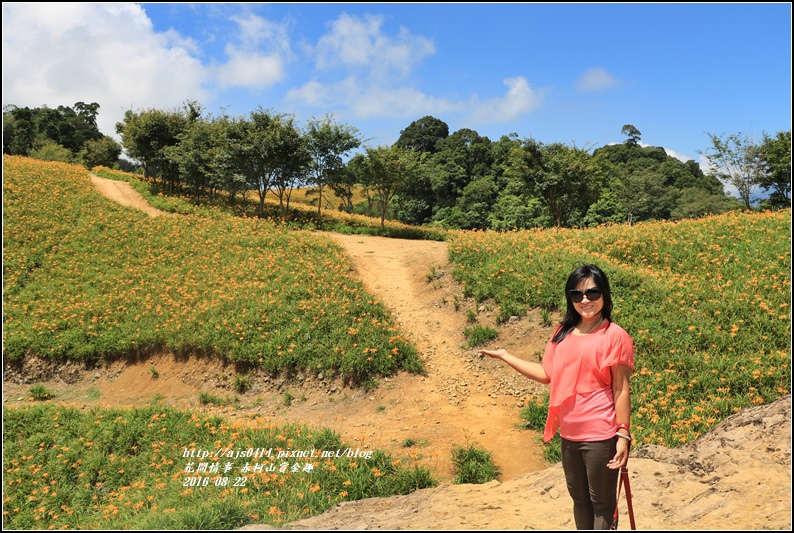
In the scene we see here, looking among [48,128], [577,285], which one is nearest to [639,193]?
[577,285]

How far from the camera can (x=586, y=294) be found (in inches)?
128

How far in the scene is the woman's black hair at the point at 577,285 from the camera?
326 cm

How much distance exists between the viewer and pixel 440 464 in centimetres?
751

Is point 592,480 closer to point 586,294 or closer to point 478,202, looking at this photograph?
point 586,294

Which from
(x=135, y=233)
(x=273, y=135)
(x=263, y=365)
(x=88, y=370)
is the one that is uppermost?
(x=273, y=135)

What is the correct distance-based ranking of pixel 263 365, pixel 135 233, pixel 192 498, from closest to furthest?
pixel 192 498 → pixel 263 365 → pixel 135 233

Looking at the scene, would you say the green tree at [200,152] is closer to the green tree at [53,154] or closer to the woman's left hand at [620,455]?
the green tree at [53,154]

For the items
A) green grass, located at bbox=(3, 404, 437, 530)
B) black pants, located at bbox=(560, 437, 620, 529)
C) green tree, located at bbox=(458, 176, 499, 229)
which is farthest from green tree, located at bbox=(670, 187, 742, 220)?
black pants, located at bbox=(560, 437, 620, 529)

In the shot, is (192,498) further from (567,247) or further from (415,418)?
(567,247)

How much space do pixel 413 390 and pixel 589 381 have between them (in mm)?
7589

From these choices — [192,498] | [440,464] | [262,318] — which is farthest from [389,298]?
[192,498]

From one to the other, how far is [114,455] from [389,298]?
27.1 ft

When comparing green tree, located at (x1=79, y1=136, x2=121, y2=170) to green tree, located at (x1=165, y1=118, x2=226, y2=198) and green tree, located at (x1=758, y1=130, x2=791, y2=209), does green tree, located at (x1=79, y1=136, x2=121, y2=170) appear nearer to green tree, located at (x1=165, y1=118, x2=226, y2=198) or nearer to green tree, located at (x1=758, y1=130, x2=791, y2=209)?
green tree, located at (x1=165, y1=118, x2=226, y2=198)

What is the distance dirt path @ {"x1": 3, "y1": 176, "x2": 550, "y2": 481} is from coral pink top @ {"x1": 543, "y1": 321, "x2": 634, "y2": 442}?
4405 mm
